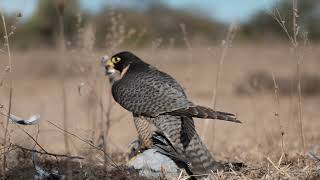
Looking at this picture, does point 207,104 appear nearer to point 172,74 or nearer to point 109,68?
point 172,74

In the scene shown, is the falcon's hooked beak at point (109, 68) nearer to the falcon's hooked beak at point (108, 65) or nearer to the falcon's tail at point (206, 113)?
the falcon's hooked beak at point (108, 65)

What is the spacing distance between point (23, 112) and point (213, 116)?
8.64m

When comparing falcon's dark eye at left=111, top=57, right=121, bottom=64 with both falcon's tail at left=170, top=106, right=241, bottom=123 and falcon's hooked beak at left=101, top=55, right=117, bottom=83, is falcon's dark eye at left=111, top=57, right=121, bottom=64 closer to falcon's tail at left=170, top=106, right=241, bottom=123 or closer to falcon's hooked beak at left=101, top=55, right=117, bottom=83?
falcon's hooked beak at left=101, top=55, right=117, bottom=83

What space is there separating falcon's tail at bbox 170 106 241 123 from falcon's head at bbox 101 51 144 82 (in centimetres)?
131

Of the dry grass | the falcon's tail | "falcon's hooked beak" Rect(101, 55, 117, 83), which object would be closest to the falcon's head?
"falcon's hooked beak" Rect(101, 55, 117, 83)

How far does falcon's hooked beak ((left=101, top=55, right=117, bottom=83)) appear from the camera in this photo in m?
6.43

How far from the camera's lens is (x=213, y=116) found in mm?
4770

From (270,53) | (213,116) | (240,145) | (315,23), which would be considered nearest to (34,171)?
(213,116)

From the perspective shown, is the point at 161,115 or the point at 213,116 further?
the point at 161,115

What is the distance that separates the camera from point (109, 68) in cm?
646

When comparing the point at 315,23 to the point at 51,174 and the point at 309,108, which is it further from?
the point at 51,174

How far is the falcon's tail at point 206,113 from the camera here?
4.76m

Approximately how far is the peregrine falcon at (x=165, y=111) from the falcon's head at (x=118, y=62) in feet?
0.61

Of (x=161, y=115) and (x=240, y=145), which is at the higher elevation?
(x=161, y=115)
